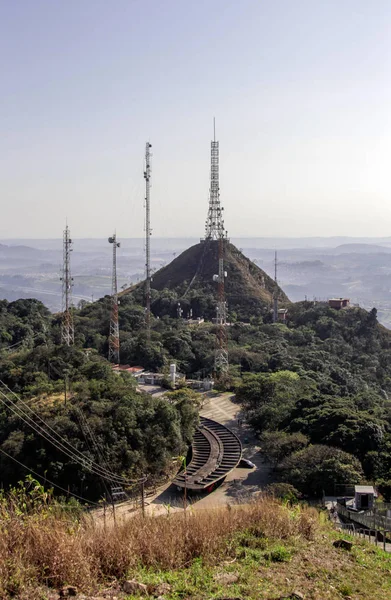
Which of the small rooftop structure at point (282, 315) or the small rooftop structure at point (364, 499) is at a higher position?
the small rooftop structure at point (282, 315)

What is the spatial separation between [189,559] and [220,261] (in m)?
22.2

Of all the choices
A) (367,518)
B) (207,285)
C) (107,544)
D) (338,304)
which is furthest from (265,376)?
(107,544)

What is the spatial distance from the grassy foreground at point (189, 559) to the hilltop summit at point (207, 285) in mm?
35029

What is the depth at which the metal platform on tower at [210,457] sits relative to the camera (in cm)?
1692

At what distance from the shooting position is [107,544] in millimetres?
6906

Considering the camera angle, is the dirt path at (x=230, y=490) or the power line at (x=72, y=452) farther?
the power line at (x=72, y=452)

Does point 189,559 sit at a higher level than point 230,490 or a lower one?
higher

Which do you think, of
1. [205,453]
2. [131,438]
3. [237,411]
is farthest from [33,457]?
[237,411]

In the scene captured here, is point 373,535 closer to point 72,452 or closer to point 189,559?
point 189,559

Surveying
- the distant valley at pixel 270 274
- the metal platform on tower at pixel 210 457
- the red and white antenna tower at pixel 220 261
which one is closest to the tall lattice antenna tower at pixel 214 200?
the red and white antenna tower at pixel 220 261

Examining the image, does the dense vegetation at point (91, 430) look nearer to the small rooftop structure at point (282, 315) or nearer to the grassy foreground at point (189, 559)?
the grassy foreground at point (189, 559)

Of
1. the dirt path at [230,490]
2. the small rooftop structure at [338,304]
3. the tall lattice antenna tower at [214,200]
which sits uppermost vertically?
the tall lattice antenna tower at [214,200]

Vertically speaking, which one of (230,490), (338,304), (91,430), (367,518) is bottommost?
(230,490)

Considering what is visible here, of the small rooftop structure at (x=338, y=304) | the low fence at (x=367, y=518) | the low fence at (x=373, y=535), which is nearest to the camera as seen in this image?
the low fence at (x=373, y=535)
